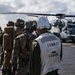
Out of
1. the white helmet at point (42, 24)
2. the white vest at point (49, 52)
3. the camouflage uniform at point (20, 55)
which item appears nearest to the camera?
the white vest at point (49, 52)

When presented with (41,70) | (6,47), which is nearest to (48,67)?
(41,70)

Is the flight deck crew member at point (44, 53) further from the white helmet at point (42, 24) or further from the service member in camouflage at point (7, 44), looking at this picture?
the service member in camouflage at point (7, 44)

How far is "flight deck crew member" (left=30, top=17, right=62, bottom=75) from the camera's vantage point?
4.93m

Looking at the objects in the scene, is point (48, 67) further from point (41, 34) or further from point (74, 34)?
point (74, 34)

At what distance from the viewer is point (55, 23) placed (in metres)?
39.8

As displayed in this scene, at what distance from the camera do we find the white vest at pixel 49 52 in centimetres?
508

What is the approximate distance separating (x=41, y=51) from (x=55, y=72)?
66 centimetres

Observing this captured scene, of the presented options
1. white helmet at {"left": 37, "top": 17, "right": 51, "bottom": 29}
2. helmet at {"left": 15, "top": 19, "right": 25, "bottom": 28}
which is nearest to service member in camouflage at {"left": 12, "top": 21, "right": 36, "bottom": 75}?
white helmet at {"left": 37, "top": 17, "right": 51, "bottom": 29}

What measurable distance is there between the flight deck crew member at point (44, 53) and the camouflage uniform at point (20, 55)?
0.99 metres

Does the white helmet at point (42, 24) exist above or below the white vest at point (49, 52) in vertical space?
above

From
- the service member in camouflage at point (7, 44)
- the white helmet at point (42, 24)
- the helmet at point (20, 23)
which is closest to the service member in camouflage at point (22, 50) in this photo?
the white helmet at point (42, 24)

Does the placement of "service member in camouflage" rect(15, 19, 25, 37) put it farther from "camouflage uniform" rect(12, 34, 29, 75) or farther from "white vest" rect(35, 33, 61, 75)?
"white vest" rect(35, 33, 61, 75)

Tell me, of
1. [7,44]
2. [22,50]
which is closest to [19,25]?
[7,44]

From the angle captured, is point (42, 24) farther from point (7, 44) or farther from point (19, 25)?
point (7, 44)
